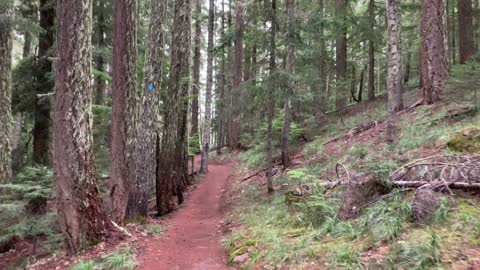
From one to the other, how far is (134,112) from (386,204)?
6.33 metres

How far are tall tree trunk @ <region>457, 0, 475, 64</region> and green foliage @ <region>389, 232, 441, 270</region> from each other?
11.5 m

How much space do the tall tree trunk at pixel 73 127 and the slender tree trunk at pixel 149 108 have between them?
2.78 m

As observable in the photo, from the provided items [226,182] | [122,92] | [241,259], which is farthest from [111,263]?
[226,182]

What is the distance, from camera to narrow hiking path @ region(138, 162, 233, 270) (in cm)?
671

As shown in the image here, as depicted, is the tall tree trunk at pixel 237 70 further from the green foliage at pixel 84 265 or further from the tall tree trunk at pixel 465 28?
the green foliage at pixel 84 265

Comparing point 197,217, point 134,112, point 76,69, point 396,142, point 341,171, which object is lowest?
point 197,217

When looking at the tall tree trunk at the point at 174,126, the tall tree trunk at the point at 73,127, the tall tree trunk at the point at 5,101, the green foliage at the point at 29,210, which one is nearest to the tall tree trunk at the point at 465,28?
the tall tree trunk at the point at 174,126

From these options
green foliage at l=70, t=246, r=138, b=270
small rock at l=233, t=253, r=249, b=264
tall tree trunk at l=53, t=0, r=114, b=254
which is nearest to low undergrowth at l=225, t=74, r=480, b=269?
small rock at l=233, t=253, r=249, b=264

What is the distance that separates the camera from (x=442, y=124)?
967 centimetres

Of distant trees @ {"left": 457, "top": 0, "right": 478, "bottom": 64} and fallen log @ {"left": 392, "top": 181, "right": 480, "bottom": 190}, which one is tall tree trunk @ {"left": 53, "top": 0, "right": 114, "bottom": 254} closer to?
fallen log @ {"left": 392, "top": 181, "right": 480, "bottom": 190}

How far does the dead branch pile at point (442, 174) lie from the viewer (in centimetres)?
539

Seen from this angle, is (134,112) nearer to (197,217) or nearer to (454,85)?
(197,217)

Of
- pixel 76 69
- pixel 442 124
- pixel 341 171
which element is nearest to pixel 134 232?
pixel 76 69

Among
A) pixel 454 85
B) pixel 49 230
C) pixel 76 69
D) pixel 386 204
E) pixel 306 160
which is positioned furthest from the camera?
pixel 306 160
